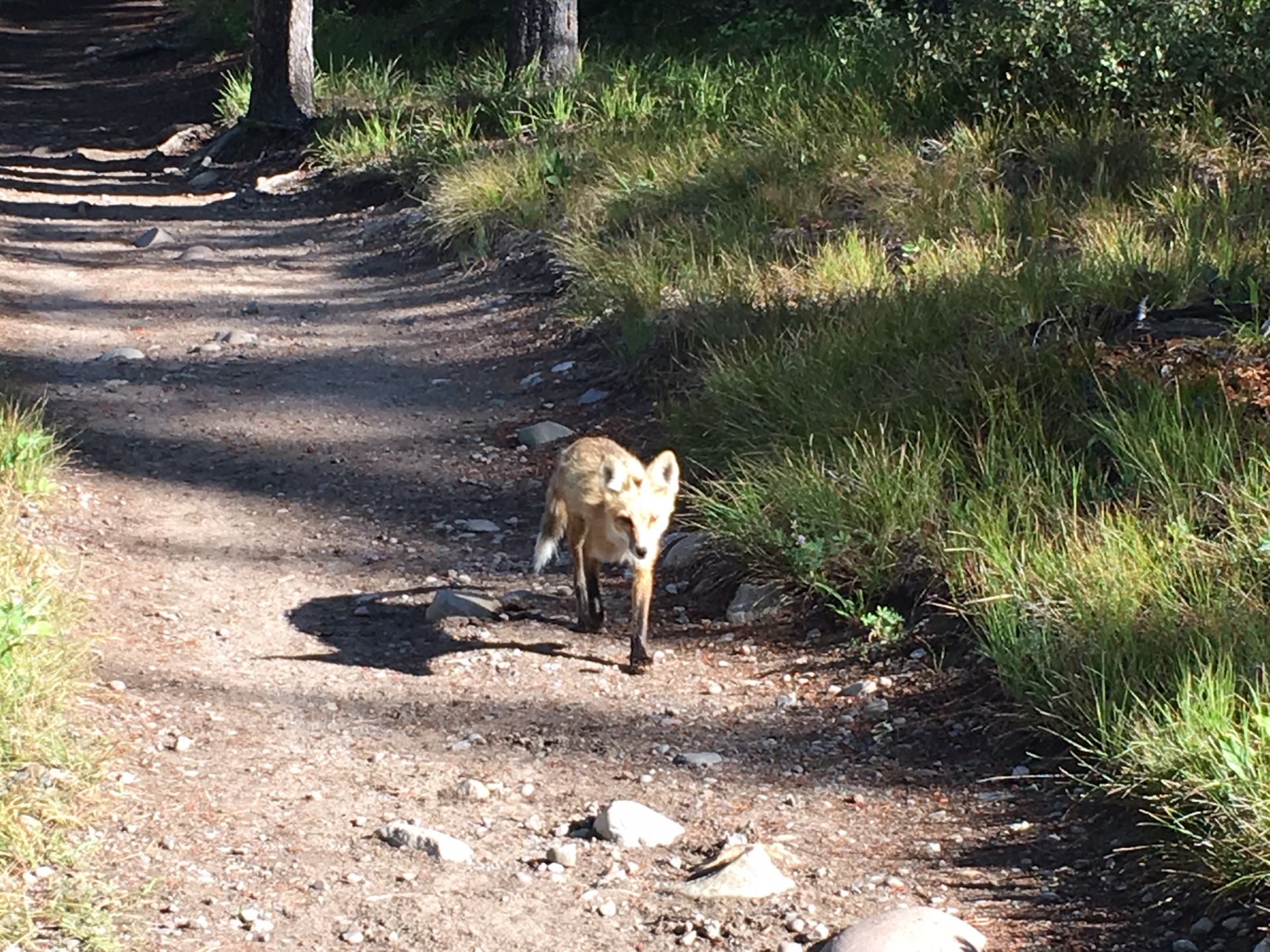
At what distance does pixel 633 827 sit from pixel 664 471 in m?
1.78

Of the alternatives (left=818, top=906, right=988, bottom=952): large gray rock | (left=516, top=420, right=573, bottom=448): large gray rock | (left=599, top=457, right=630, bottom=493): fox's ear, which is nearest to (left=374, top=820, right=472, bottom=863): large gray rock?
(left=818, top=906, right=988, bottom=952): large gray rock

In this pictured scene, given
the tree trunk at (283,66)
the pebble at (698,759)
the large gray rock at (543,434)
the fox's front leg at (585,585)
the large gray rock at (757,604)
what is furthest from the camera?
the tree trunk at (283,66)

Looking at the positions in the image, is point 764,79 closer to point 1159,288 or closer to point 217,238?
point 217,238

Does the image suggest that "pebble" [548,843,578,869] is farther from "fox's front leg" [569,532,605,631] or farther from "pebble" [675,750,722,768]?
"fox's front leg" [569,532,605,631]

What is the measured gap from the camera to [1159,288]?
7758 millimetres

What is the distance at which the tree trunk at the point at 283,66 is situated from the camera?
17781mm

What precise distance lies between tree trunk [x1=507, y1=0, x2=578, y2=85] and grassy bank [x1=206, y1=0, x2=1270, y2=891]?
0.43m

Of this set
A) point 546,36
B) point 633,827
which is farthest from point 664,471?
point 546,36

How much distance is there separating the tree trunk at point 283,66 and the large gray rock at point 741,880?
1509cm

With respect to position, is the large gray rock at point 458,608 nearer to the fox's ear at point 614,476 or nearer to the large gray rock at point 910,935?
the fox's ear at point 614,476

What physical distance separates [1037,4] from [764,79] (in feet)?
9.94

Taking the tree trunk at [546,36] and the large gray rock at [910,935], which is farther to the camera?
the tree trunk at [546,36]

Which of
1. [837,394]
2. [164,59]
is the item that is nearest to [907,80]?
[837,394]

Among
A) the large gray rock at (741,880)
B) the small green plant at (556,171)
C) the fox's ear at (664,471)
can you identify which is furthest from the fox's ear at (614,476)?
the small green plant at (556,171)
